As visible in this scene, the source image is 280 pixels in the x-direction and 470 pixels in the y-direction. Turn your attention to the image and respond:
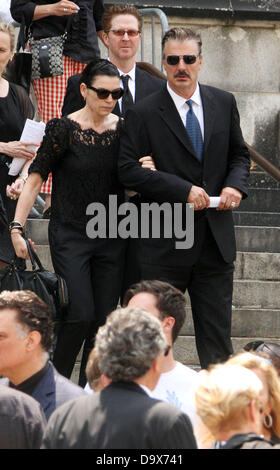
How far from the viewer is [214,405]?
379 cm

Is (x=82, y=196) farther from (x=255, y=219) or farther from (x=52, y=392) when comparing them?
(x=255, y=219)

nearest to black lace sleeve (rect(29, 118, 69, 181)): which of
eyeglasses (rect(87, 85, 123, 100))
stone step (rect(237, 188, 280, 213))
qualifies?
eyeglasses (rect(87, 85, 123, 100))

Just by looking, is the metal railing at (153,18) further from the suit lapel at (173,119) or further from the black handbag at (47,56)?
the suit lapel at (173,119)

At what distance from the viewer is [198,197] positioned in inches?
243

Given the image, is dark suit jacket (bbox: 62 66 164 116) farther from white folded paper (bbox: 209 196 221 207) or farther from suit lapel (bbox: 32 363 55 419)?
suit lapel (bbox: 32 363 55 419)

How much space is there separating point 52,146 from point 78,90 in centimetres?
61

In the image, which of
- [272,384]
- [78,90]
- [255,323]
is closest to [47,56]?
[78,90]

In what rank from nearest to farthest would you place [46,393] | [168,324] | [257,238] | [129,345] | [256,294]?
[129,345] < [46,393] < [168,324] < [256,294] < [257,238]

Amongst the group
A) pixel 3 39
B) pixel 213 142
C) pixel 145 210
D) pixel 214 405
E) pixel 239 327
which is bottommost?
pixel 239 327

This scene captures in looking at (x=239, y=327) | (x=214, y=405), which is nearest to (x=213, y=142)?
(x=239, y=327)

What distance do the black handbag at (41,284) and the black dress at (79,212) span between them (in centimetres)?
16
